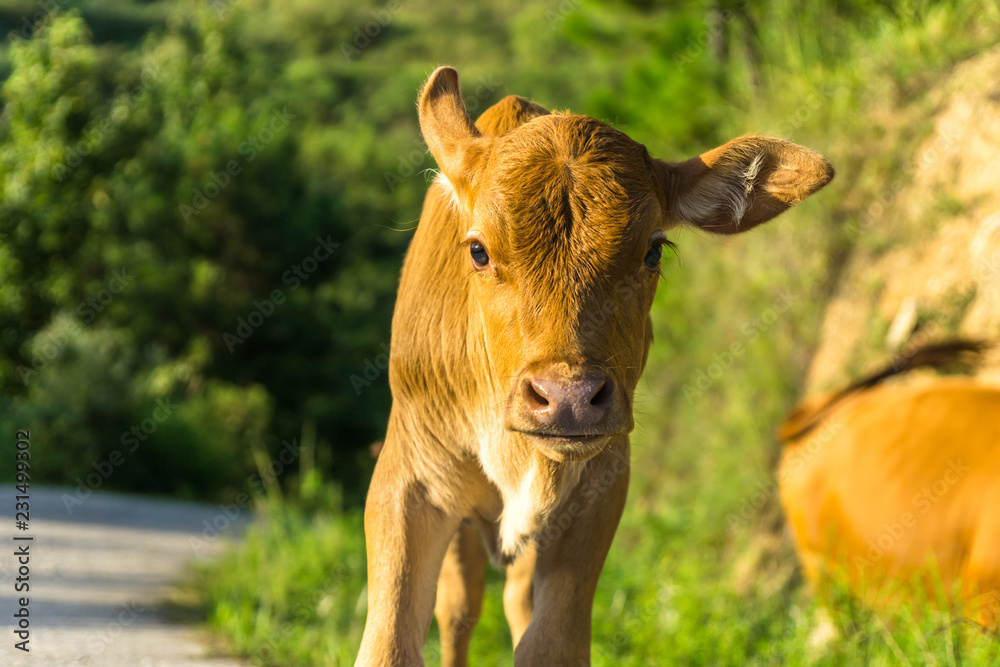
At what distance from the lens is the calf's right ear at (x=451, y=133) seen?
3025 mm

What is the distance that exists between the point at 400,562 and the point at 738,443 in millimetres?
6010

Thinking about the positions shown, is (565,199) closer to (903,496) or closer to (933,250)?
(903,496)

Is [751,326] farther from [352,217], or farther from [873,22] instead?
[352,217]

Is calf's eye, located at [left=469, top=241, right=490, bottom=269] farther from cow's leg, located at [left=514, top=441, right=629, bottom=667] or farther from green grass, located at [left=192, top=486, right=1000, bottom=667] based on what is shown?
green grass, located at [left=192, top=486, right=1000, bottom=667]

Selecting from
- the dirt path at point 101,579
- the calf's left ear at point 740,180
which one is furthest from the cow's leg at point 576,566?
the dirt path at point 101,579

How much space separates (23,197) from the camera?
15172mm

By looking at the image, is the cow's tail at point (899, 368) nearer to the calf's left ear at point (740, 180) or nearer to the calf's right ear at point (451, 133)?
the calf's left ear at point (740, 180)

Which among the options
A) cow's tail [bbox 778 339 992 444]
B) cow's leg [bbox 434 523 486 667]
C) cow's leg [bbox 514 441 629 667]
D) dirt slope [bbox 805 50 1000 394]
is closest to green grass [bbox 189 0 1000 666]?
dirt slope [bbox 805 50 1000 394]

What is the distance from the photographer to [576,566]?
10.0 feet

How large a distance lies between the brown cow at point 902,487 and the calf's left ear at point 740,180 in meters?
2.86

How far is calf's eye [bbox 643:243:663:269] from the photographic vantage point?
2.90 m

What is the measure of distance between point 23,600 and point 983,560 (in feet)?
17.9

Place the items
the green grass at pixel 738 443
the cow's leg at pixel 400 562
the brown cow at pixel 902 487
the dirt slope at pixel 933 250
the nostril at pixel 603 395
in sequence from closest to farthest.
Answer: the nostril at pixel 603 395 → the cow's leg at pixel 400 562 → the brown cow at pixel 902 487 → the green grass at pixel 738 443 → the dirt slope at pixel 933 250

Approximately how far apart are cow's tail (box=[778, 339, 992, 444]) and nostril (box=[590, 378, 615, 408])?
174 inches
